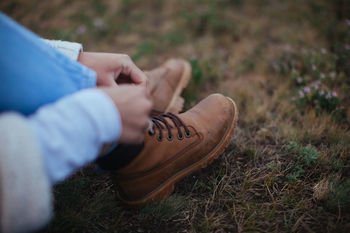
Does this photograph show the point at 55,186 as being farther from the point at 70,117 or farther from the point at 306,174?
the point at 306,174

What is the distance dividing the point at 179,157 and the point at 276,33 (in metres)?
2.59

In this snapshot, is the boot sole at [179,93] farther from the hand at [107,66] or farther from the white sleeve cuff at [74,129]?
the white sleeve cuff at [74,129]

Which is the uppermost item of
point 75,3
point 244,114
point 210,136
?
point 75,3

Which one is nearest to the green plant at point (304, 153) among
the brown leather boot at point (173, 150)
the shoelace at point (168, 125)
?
the brown leather boot at point (173, 150)

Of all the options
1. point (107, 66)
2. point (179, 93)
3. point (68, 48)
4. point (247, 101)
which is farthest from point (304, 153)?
point (68, 48)

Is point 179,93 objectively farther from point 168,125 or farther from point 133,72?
point 133,72

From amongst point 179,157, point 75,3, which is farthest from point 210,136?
point 75,3

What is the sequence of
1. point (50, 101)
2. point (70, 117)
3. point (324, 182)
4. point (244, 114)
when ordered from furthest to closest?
point (244, 114)
point (324, 182)
point (50, 101)
point (70, 117)

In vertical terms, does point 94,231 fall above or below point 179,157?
below

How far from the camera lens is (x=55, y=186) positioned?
1.56 meters

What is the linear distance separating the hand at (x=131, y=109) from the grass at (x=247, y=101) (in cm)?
68

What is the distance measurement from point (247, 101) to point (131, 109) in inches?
63.1

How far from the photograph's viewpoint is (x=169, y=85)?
2350 mm

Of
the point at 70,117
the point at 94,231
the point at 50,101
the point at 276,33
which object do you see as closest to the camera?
the point at 70,117
